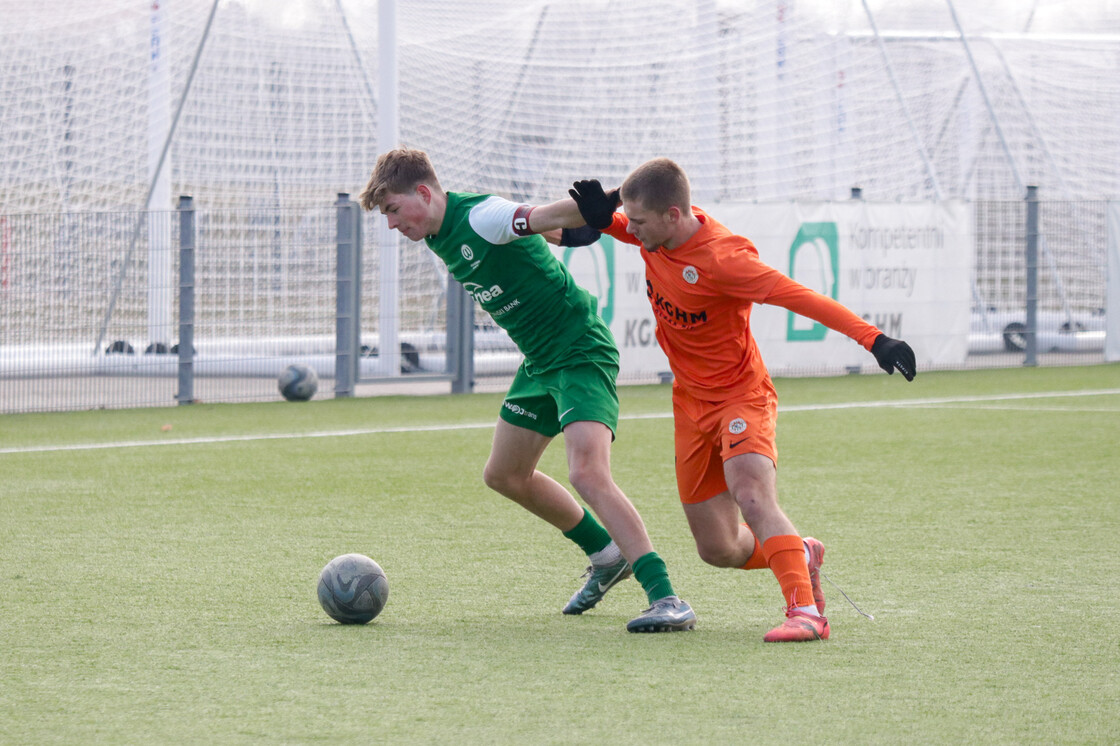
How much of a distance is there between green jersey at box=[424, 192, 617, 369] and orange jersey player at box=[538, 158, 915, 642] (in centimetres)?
29

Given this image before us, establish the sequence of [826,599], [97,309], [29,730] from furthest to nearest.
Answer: [97,309]
[826,599]
[29,730]

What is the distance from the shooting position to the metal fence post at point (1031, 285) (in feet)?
55.8

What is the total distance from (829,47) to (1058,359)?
254 inches

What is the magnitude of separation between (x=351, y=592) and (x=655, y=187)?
154 cm

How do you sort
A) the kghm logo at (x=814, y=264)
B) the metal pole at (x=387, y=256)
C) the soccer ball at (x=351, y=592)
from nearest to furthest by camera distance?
the soccer ball at (x=351, y=592) → the metal pole at (x=387, y=256) → the kghm logo at (x=814, y=264)

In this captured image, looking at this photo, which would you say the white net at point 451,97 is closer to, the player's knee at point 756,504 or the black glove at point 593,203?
the black glove at point 593,203

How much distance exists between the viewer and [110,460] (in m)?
9.35

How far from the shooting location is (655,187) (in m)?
4.45

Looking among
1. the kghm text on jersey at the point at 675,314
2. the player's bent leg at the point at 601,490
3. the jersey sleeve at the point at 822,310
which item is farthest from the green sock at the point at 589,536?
the jersey sleeve at the point at 822,310

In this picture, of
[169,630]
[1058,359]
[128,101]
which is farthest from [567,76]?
[169,630]

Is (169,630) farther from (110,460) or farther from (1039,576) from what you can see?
(110,460)

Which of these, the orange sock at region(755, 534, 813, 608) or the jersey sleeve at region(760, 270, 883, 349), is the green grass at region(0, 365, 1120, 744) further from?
the jersey sleeve at region(760, 270, 883, 349)

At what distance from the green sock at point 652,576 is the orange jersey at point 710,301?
531mm

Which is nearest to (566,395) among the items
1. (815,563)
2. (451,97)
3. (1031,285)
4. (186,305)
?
(815,563)
